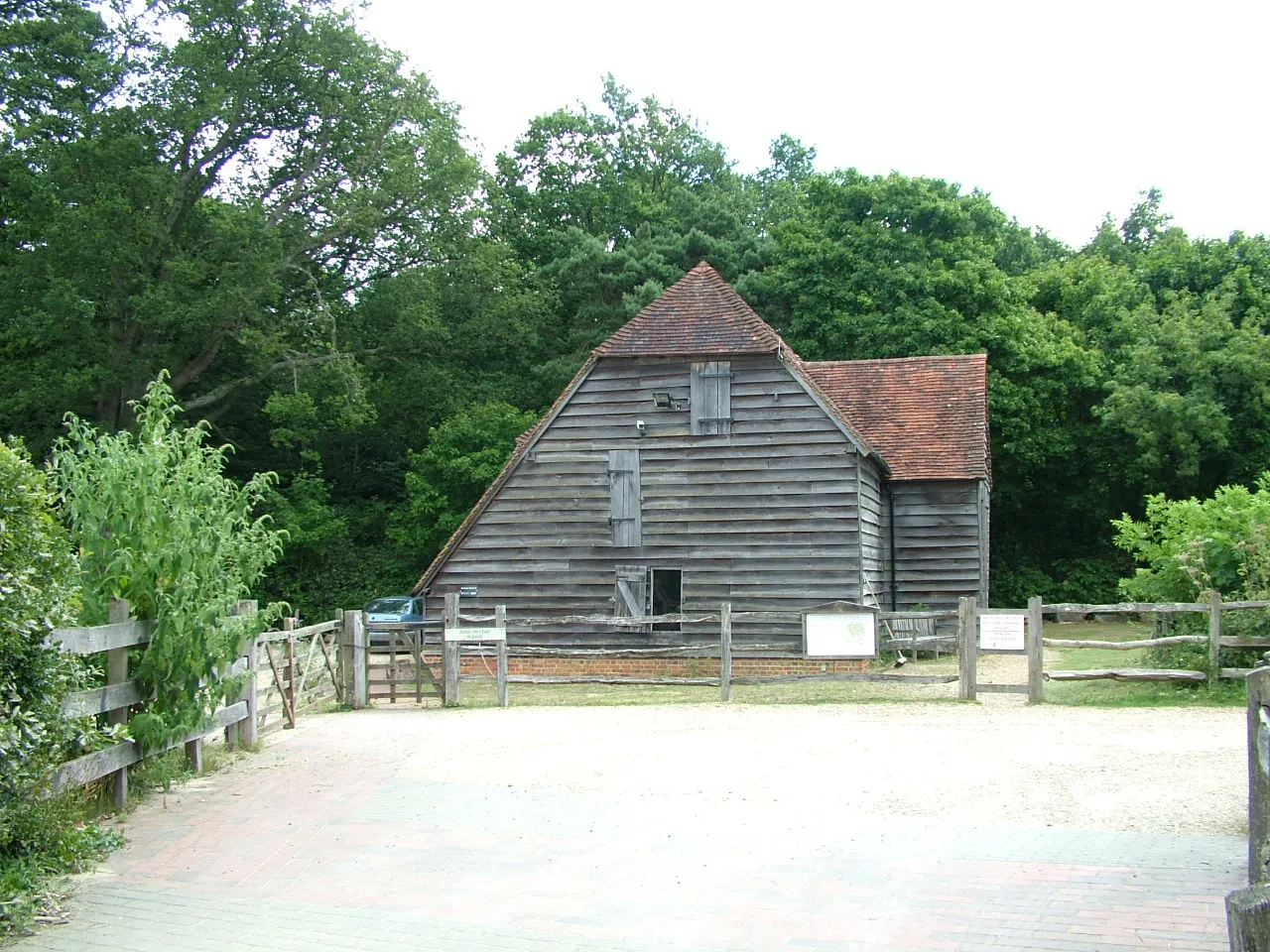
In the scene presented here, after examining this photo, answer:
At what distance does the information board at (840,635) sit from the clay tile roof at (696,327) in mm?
6958

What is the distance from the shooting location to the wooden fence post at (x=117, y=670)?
9625 mm

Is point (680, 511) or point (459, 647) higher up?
point (680, 511)

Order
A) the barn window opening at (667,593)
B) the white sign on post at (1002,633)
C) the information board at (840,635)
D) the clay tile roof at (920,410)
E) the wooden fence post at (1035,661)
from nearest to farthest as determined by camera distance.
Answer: the wooden fence post at (1035,661), the white sign on post at (1002,633), the information board at (840,635), the barn window opening at (667,593), the clay tile roof at (920,410)

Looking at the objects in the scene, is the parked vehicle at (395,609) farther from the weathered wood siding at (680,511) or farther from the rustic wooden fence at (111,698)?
the rustic wooden fence at (111,698)

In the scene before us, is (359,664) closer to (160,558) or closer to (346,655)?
(346,655)

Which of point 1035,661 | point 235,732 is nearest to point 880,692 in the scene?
point 1035,661

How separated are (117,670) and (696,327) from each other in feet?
51.9

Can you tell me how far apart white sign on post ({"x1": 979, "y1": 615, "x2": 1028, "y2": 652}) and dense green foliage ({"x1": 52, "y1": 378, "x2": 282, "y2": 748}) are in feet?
33.8

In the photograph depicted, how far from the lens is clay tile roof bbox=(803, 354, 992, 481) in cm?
2709

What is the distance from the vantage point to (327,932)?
6.75 metres

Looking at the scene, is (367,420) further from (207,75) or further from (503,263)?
(207,75)

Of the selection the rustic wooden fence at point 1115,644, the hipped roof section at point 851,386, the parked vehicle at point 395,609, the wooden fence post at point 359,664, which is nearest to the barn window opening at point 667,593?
the hipped roof section at point 851,386

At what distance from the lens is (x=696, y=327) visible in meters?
23.9

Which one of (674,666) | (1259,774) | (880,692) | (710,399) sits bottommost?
(674,666)
